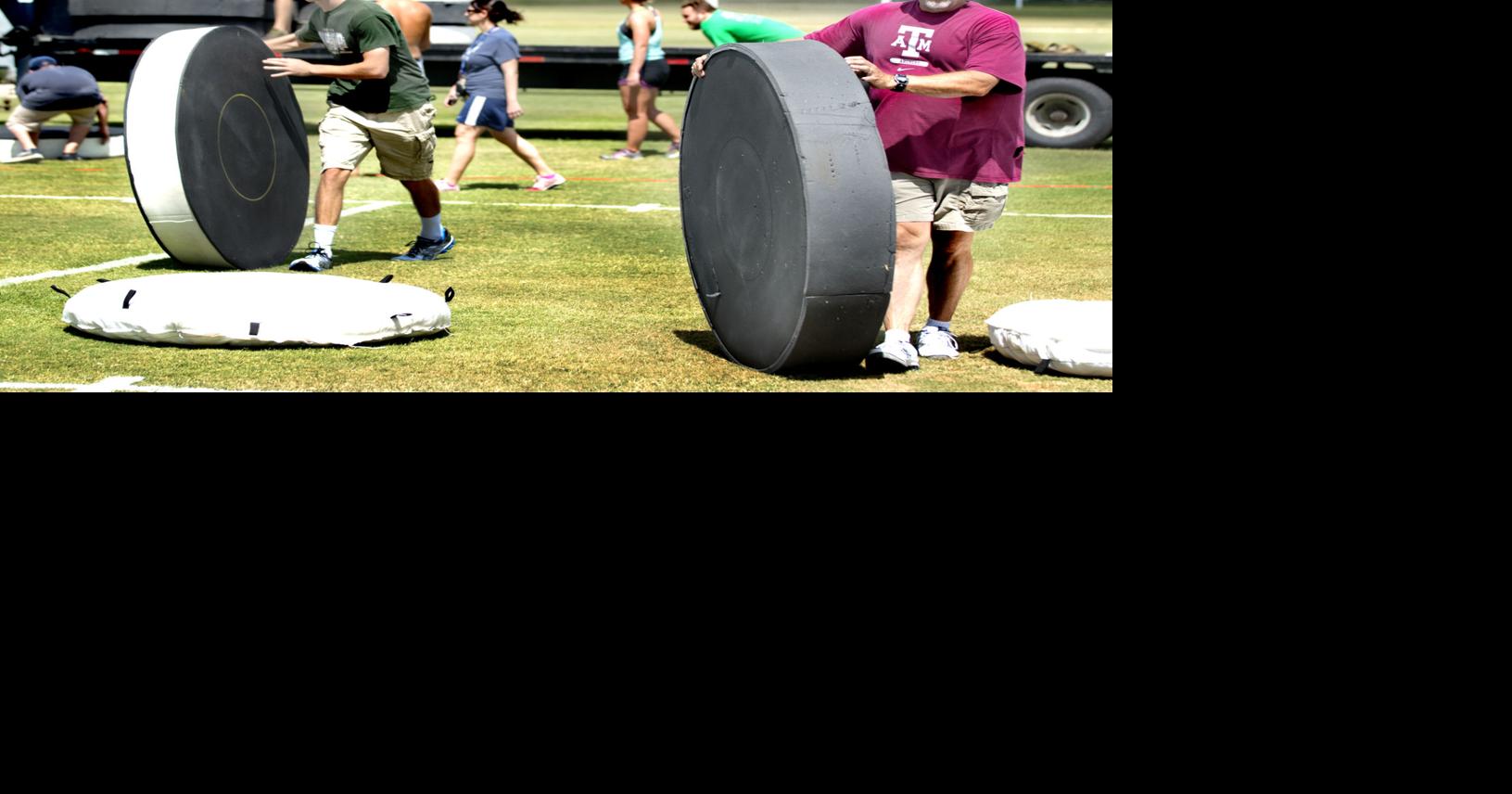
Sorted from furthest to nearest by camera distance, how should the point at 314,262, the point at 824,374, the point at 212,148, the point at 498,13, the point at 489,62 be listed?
the point at 498,13 → the point at 489,62 → the point at 314,262 → the point at 212,148 → the point at 824,374

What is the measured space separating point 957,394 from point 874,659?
8.94 ft

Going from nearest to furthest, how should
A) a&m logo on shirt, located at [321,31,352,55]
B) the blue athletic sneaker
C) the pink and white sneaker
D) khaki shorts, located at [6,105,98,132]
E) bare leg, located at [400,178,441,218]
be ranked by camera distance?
a&m logo on shirt, located at [321,31,352,55]
bare leg, located at [400,178,441,218]
the blue athletic sneaker
the pink and white sneaker
khaki shorts, located at [6,105,98,132]

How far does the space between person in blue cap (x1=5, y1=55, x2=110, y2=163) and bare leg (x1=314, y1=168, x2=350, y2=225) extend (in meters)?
6.95

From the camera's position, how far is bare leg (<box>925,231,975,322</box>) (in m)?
6.02

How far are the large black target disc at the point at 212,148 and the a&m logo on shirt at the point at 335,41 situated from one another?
0.49 m

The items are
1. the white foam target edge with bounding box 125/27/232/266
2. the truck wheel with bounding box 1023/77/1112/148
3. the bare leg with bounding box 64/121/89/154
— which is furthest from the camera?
the truck wheel with bounding box 1023/77/1112/148

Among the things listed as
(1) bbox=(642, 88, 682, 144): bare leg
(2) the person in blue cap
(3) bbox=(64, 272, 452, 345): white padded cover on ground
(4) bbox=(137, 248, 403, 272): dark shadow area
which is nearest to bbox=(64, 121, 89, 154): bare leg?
(2) the person in blue cap

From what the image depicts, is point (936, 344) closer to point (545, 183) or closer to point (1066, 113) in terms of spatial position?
point (545, 183)

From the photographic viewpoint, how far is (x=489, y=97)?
12000mm

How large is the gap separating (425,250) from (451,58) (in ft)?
34.4

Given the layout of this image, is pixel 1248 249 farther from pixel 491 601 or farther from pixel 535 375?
pixel 535 375

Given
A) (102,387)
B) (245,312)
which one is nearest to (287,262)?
(245,312)

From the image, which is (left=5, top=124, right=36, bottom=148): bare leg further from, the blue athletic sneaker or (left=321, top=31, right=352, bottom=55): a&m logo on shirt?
(left=321, top=31, right=352, bottom=55): a&m logo on shirt

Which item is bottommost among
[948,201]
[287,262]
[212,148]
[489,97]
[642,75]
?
[287,262]
